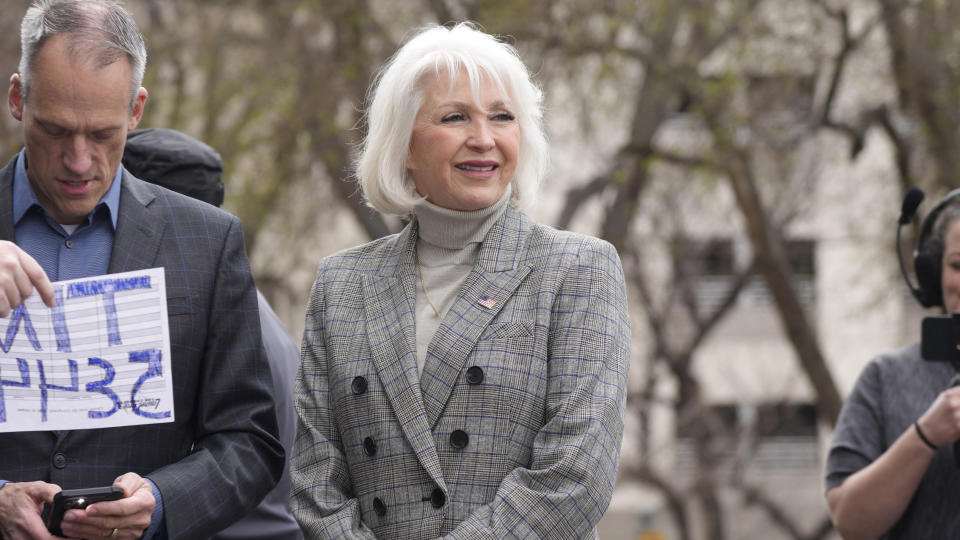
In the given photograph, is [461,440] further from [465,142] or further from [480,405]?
[465,142]

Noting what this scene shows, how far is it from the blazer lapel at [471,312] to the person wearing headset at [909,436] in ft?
4.23

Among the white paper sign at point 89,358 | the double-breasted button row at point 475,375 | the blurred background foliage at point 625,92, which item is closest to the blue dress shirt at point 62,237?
the white paper sign at point 89,358

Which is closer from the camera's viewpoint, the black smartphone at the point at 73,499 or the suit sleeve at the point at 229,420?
the black smartphone at the point at 73,499

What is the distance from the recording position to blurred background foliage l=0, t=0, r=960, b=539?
1079cm

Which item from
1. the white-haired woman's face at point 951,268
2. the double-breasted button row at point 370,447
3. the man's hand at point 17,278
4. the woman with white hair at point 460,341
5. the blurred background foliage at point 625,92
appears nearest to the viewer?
the man's hand at point 17,278

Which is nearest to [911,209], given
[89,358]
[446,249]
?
[446,249]

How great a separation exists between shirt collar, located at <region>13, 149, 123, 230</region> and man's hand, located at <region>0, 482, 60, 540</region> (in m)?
0.61

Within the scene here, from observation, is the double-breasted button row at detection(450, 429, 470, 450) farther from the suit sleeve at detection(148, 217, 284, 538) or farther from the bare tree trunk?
the bare tree trunk

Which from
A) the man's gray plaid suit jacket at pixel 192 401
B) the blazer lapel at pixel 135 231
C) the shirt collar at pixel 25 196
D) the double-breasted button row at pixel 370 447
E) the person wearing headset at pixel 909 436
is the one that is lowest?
the person wearing headset at pixel 909 436

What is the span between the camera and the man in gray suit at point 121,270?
2918 millimetres

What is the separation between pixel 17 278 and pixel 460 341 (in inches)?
38.3

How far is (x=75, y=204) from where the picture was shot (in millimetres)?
3020

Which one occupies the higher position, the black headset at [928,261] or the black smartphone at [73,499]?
the black headset at [928,261]

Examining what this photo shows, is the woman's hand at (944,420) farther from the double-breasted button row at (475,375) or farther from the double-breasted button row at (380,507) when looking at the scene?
the double-breasted button row at (380,507)
